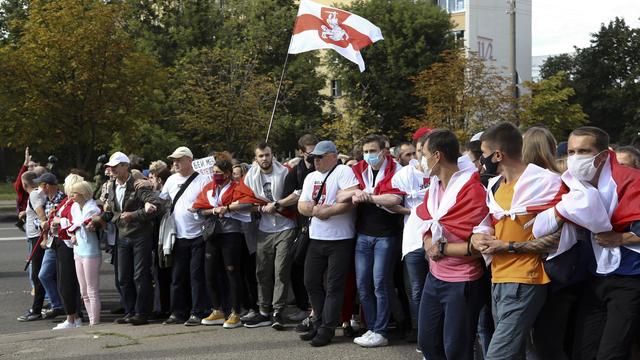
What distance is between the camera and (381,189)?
276 inches

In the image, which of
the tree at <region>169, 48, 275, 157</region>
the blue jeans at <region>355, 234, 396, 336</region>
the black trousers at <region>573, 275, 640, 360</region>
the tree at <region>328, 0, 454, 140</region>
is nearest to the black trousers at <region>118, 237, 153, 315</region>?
the blue jeans at <region>355, 234, 396, 336</region>

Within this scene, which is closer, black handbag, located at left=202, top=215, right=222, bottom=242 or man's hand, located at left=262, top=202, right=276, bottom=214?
man's hand, located at left=262, top=202, right=276, bottom=214

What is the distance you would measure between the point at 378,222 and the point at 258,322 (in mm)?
1981

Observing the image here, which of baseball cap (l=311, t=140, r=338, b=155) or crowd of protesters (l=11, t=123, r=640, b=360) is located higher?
baseball cap (l=311, t=140, r=338, b=155)

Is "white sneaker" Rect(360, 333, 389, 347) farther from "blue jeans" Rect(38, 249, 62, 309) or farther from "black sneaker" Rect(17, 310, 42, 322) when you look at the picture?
"black sneaker" Rect(17, 310, 42, 322)

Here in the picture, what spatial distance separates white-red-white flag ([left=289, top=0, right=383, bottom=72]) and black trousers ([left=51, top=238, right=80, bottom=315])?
186 inches

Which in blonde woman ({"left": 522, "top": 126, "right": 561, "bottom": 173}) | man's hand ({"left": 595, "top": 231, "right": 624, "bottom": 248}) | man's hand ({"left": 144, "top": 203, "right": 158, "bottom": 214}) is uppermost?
blonde woman ({"left": 522, "top": 126, "right": 561, "bottom": 173})

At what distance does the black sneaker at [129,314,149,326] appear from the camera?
8758 mm

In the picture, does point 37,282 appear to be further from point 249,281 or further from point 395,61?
point 395,61

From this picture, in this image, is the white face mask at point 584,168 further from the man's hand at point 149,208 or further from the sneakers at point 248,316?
the man's hand at point 149,208

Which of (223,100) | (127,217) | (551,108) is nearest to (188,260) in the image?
(127,217)

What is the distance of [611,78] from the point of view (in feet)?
192

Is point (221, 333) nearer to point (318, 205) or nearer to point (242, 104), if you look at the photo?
point (318, 205)

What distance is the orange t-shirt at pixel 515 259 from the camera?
446 centimetres
